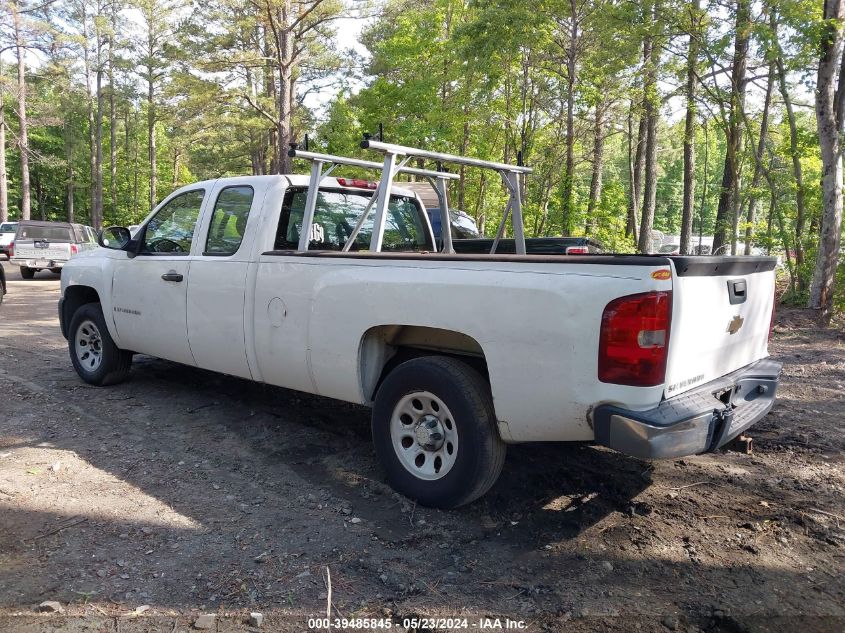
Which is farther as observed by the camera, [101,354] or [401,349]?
[101,354]

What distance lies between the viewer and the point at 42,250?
1880 centimetres

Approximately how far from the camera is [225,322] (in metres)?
4.75

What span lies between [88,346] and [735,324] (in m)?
5.92

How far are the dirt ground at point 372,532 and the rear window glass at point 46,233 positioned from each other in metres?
→ 16.0

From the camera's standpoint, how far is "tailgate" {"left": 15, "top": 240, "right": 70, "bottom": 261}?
734 inches

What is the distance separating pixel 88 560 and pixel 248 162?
1714 inches

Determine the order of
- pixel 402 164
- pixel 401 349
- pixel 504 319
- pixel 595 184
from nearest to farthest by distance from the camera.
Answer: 1. pixel 504 319
2. pixel 401 349
3. pixel 402 164
4. pixel 595 184

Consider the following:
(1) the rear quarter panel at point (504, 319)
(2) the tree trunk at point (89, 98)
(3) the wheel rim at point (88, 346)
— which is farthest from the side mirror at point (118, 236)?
(2) the tree trunk at point (89, 98)

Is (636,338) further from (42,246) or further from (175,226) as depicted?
(42,246)

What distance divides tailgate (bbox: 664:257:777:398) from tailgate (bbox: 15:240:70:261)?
1976cm

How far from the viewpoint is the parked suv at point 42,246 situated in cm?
1867

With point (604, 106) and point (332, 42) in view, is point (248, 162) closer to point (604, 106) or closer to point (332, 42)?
point (332, 42)

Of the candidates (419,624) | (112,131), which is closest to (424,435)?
(419,624)

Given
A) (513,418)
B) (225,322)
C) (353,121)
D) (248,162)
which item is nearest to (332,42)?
(353,121)
